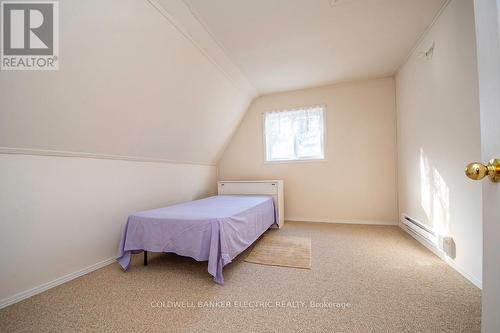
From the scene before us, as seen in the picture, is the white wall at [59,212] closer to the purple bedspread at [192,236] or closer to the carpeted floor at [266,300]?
the carpeted floor at [266,300]

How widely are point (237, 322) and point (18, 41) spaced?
7.24ft

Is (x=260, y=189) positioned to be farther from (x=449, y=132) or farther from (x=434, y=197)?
(x=449, y=132)

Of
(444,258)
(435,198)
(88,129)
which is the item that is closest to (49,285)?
(88,129)

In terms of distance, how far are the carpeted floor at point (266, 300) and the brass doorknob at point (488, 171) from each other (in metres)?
1.07

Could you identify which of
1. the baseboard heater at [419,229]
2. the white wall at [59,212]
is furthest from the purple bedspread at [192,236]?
the baseboard heater at [419,229]

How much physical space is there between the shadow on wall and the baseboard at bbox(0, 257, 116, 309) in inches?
126

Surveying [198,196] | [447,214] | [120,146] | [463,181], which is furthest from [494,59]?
[198,196]

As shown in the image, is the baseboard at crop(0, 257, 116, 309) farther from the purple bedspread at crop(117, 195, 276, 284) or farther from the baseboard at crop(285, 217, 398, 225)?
the baseboard at crop(285, 217, 398, 225)

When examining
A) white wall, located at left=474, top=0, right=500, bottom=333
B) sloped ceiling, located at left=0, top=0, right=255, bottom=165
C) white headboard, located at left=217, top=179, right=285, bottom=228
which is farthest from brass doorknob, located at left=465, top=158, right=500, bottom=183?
white headboard, located at left=217, top=179, right=285, bottom=228

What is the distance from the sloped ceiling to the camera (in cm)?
134

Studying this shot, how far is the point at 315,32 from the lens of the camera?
6.95 ft

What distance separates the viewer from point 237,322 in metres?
1.18

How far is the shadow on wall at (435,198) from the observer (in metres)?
1.84

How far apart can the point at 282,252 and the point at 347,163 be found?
200cm
